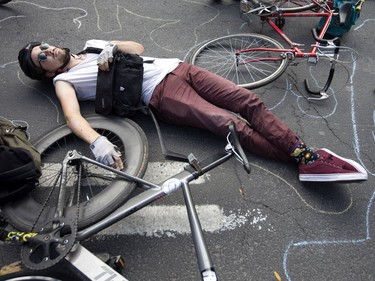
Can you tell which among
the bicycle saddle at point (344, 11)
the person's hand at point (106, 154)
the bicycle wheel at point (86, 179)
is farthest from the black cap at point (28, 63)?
the bicycle saddle at point (344, 11)

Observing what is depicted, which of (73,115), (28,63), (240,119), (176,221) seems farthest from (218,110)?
(28,63)

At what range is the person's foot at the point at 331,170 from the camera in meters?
2.53

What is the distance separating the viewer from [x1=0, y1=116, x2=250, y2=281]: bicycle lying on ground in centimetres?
190

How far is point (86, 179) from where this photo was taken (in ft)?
8.98

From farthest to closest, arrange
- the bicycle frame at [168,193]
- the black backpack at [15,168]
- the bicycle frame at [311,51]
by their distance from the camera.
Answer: the bicycle frame at [311,51]
the black backpack at [15,168]
the bicycle frame at [168,193]

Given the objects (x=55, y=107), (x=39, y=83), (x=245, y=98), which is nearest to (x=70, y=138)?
(x=55, y=107)

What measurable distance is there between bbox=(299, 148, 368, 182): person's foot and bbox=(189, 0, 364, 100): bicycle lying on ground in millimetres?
1140

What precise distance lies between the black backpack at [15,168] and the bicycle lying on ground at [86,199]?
0.12m

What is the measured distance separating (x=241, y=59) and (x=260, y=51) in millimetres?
335

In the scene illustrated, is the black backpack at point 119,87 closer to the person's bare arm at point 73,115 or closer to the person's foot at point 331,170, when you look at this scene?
the person's bare arm at point 73,115

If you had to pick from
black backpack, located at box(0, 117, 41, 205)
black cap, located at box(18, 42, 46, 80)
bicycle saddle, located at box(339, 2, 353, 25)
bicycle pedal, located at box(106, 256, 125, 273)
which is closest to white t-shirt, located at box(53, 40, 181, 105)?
black cap, located at box(18, 42, 46, 80)

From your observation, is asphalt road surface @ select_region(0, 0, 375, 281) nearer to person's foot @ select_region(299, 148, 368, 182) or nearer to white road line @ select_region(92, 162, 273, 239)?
white road line @ select_region(92, 162, 273, 239)

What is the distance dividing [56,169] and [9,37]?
8.68 ft

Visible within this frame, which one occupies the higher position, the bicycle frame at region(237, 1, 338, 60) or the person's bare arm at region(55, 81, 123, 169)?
the bicycle frame at region(237, 1, 338, 60)
